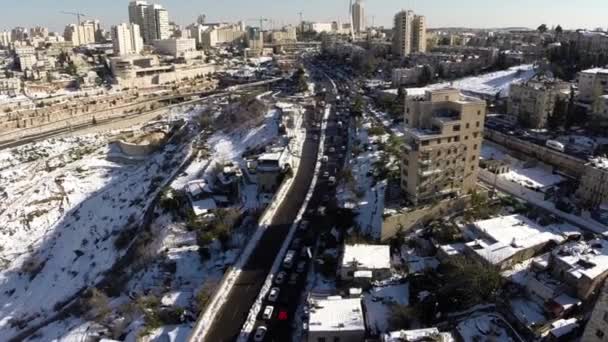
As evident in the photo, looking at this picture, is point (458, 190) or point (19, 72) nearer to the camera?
point (458, 190)

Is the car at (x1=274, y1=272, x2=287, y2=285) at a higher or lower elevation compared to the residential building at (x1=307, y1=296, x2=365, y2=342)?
lower

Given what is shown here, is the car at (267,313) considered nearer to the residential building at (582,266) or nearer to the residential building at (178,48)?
the residential building at (582,266)

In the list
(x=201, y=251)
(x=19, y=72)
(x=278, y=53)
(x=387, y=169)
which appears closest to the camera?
(x=201, y=251)

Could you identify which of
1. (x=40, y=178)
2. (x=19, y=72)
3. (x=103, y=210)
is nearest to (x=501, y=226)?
(x=103, y=210)

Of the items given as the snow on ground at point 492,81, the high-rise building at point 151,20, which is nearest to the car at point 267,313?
the snow on ground at point 492,81

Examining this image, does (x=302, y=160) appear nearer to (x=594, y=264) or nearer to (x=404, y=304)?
(x=404, y=304)

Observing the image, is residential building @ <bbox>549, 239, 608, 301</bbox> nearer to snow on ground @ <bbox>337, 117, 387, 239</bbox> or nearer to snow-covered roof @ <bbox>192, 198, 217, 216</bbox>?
snow on ground @ <bbox>337, 117, 387, 239</bbox>

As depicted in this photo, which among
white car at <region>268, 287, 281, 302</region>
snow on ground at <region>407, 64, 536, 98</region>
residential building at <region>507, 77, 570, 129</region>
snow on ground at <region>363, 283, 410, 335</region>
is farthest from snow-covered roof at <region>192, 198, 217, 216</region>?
snow on ground at <region>407, 64, 536, 98</region>
